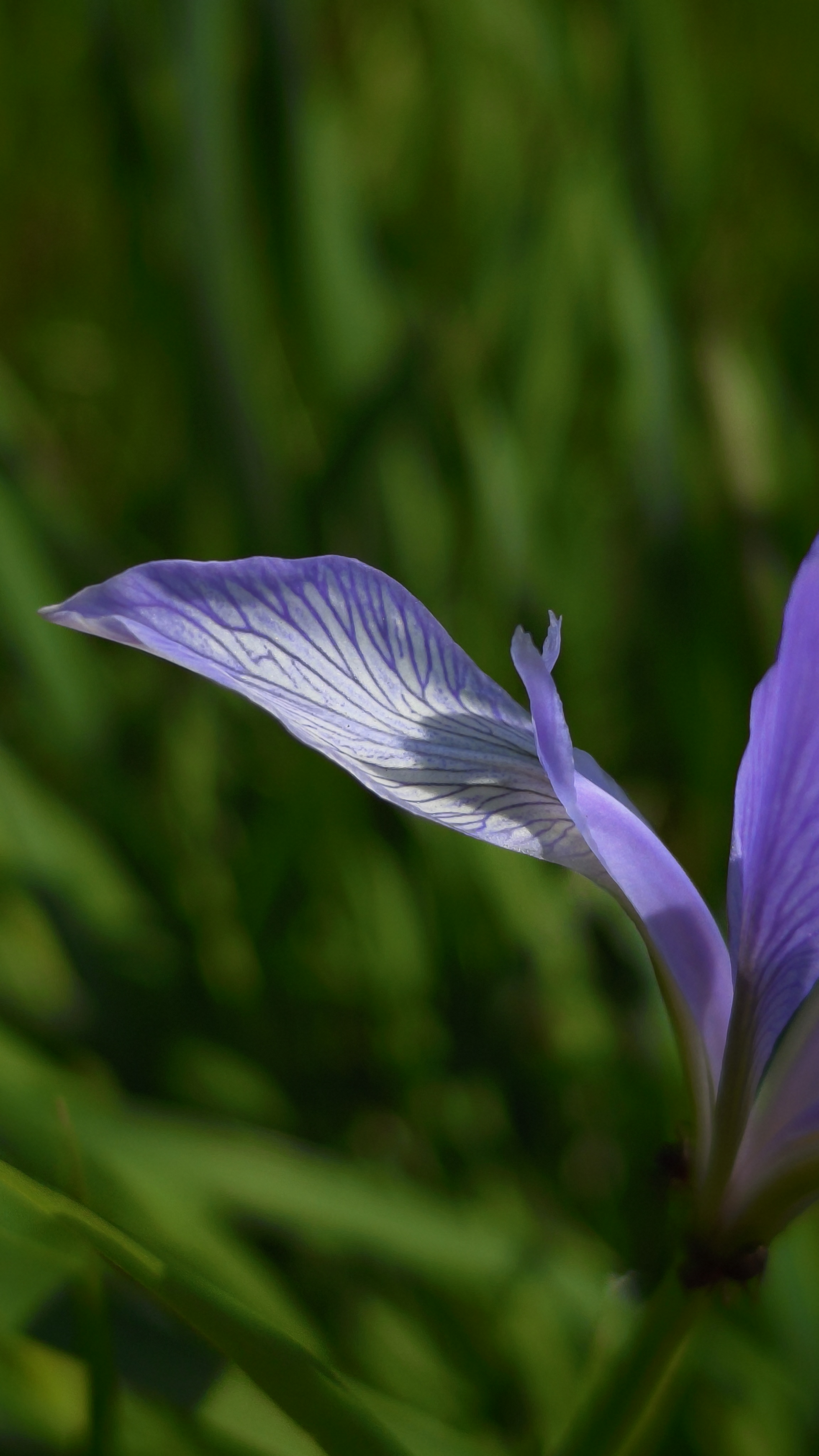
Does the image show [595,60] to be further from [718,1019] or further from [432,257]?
[718,1019]

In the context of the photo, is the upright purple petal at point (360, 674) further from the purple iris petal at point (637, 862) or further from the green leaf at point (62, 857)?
the green leaf at point (62, 857)

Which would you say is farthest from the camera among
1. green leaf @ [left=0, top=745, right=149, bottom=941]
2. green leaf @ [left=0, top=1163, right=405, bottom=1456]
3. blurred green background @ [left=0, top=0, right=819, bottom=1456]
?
green leaf @ [left=0, top=745, right=149, bottom=941]

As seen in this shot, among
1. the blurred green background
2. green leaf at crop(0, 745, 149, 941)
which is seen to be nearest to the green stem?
the blurred green background

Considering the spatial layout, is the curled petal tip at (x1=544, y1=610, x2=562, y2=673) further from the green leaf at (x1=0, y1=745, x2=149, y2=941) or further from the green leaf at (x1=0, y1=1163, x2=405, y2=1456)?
the green leaf at (x1=0, y1=745, x2=149, y2=941)

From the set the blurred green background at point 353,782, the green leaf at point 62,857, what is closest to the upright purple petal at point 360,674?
the blurred green background at point 353,782

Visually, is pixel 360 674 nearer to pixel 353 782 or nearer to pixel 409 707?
pixel 409 707

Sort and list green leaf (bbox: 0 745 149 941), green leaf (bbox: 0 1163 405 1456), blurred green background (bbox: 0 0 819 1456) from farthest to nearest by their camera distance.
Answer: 1. green leaf (bbox: 0 745 149 941)
2. blurred green background (bbox: 0 0 819 1456)
3. green leaf (bbox: 0 1163 405 1456)
